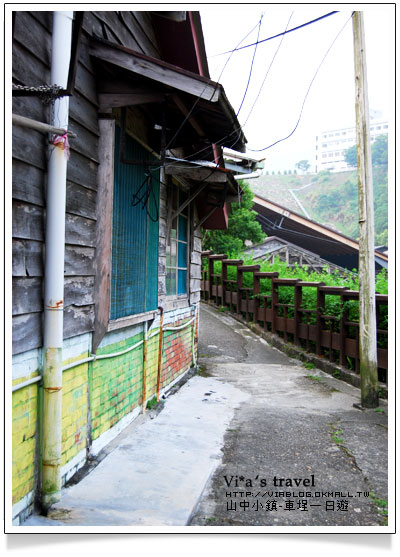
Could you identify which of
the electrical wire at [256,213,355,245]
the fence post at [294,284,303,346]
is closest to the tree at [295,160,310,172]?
the electrical wire at [256,213,355,245]

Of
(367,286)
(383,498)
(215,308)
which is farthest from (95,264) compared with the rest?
(215,308)

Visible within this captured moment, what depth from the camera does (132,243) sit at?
15.0 feet

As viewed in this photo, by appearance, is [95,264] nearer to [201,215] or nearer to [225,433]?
[225,433]

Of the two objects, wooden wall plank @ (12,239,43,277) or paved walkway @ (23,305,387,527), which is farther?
paved walkway @ (23,305,387,527)

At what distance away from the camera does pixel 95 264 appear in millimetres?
3709

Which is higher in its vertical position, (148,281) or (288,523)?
(148,281)

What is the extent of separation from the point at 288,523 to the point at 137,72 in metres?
3.53

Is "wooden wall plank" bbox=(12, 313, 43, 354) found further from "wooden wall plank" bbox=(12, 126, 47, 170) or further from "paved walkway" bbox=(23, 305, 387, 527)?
"paved walkway" bbox=(23, 305, 387, 527)

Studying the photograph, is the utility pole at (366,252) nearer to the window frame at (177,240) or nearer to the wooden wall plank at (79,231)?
the window frame at (177,240)

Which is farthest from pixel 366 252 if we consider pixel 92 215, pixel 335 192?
pixel 335 192

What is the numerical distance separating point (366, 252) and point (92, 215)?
157 inches

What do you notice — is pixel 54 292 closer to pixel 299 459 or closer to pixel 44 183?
pixel 44 183

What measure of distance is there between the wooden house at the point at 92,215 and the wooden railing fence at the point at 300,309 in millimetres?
3485

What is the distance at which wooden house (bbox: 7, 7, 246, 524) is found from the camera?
8.87 ft
